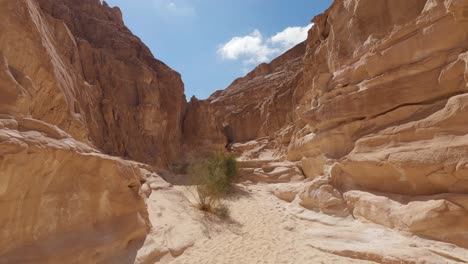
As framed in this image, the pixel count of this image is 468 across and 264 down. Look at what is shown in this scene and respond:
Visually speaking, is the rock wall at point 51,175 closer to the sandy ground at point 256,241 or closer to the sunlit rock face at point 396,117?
the sandy ground at point 256,241

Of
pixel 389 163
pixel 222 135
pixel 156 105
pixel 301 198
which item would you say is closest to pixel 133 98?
pixel 156 105

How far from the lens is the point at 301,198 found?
34.7ft

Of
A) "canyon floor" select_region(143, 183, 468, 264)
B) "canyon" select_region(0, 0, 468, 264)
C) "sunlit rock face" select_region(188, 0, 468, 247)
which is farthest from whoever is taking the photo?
"sunlit rock face" select_region(188, 0, 468, 247)

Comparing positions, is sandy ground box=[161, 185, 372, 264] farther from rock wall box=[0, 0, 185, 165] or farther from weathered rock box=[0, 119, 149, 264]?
rock wall box=[0, 0, 185, 165]

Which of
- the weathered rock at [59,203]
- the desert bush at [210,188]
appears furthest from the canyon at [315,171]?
the desert bush at [210,188]

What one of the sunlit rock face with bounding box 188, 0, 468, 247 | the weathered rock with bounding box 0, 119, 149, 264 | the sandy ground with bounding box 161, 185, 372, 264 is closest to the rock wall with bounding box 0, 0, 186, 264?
the weathered rock with bounding box 0, 119, 149, 264

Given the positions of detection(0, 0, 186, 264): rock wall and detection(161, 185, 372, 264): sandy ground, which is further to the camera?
detection(161, 185, 372, 264): sandy ground

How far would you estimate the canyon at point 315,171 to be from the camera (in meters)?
4.54

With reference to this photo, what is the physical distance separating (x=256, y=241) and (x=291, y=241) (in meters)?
1.05

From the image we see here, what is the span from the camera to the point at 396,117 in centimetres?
817

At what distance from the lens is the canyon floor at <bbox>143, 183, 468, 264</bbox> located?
577 cm

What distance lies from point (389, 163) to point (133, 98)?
18652mm

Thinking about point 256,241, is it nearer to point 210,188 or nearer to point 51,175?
point 210,188

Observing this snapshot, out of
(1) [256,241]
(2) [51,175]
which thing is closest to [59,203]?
(2) [51,175]
